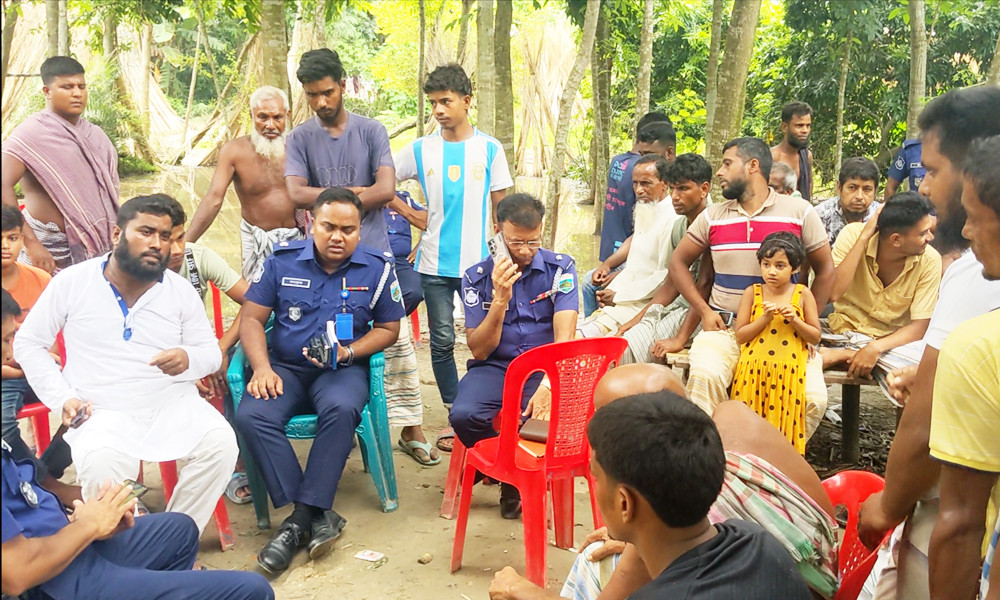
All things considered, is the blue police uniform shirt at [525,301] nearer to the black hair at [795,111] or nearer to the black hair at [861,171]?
the black hair at [861,171]

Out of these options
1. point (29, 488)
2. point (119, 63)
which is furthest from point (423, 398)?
point (119, 63)

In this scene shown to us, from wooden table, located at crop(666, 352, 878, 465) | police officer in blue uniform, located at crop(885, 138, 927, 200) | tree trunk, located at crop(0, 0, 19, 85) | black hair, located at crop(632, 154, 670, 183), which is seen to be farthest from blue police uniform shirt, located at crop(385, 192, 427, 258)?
tree trunk, located at crop(0, 0, 19, 85)

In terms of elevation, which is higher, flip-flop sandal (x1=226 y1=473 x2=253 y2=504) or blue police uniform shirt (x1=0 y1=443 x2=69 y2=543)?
blue police uniform shirt (x1=0 y1=443 x2=69 y2=543)

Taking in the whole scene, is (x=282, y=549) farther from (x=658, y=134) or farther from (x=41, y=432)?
(x=658, y=134)

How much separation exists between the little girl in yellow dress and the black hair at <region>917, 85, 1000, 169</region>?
1534 millimetres

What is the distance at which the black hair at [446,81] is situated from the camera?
4680 millimetres

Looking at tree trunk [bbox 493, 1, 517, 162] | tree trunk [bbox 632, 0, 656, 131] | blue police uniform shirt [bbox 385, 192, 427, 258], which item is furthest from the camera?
tree trunk [bbox 632, 0, 656, 131]

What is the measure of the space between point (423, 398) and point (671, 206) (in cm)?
209

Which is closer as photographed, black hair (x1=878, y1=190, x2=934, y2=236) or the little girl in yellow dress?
the little girl in yellow dress

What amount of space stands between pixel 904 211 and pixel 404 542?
2.93 metres

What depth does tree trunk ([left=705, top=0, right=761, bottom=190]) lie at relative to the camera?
631cm

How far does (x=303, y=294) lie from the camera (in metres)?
3.92

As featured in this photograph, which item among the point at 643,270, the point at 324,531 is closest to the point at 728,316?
the point at 643,270

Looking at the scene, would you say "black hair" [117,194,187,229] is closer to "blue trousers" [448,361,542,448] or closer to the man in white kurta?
the man in white kurta
